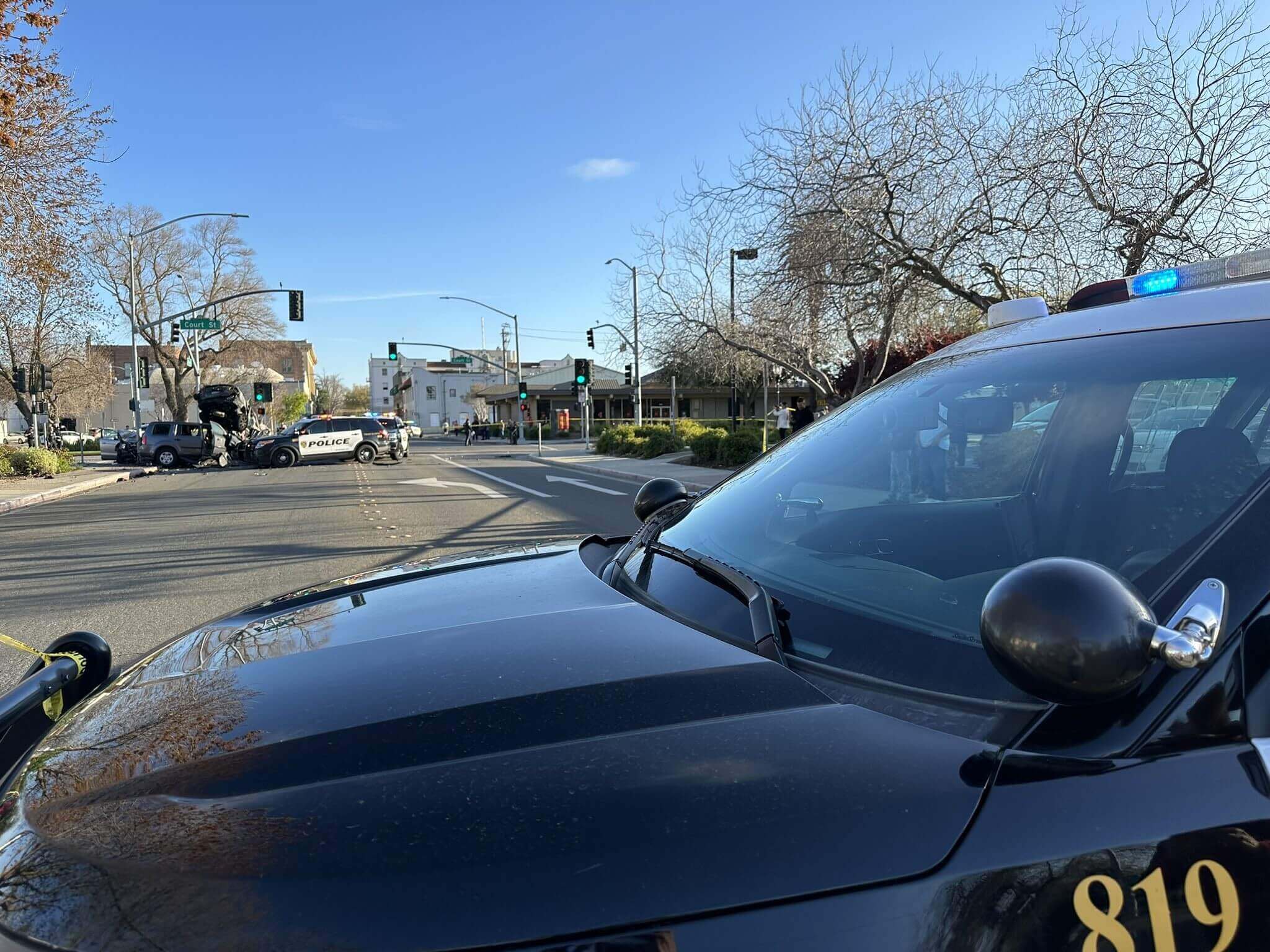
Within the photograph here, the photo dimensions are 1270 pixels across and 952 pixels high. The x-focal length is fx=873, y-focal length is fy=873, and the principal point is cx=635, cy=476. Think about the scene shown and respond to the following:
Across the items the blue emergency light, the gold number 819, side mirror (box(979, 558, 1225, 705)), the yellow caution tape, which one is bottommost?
the yellow caution tape

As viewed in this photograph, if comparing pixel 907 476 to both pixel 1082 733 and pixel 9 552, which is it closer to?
pixel 1082 733

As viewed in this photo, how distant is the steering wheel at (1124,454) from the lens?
5.81 ft

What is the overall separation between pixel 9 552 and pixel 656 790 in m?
12.5

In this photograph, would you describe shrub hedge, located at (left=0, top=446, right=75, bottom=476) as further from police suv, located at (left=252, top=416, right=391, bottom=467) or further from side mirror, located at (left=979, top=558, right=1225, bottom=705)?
side mirror, located at (left=979, top=558, right=1225, bottom=705)

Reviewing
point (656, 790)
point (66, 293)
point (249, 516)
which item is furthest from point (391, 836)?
point (66, 293)

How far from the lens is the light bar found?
2.00 metres

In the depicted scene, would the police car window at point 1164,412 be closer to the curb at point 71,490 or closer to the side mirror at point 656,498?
the side mirror at point 656,498

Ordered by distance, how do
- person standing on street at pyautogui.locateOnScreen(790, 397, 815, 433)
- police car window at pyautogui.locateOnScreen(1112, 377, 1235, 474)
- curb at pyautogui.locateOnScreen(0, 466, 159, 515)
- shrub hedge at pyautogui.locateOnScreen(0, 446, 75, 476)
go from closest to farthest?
police car window at pyautogui.locateOnScreen(1112, 377, 1235, 474) < curb at pyautogui.locateOnScreen(0, 466, 159, 515) < person standing on street at pyautogui.locateOnScreen(790, 397, 815, 433) < shrub hedge at pyautogui.locateOnScreen(0, 446, 75, 476)

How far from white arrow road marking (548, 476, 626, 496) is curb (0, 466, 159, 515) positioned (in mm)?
11130

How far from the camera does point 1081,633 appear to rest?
1.08 m

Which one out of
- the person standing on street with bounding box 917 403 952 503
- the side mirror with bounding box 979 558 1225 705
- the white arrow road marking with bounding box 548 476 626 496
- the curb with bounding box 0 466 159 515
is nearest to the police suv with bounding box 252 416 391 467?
the curb with bounding box 0 466 159 515

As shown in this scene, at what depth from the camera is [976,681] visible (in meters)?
1.35

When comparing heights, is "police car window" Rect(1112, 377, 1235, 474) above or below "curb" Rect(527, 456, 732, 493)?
above

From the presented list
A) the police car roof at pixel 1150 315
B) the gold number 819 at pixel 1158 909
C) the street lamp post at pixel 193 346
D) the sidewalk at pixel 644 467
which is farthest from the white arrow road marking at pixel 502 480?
the street lamp post at pixel 193 346
